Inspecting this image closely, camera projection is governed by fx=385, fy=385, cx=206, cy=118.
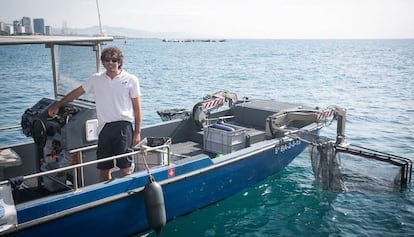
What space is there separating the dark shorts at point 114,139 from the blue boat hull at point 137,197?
1.36 ft

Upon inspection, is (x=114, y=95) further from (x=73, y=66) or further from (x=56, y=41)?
(x=73, y=66)

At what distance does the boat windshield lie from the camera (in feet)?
20.8

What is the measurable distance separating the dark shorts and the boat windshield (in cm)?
120

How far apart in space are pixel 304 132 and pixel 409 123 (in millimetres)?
9632

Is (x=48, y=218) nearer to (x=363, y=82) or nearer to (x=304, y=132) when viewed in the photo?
(x=304, y=132)

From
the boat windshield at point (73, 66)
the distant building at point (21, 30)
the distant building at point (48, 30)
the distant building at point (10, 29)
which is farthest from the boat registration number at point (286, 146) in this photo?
the distant building at point (10, 29)

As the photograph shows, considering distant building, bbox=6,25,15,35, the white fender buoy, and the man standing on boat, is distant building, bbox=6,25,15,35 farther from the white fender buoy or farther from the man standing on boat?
the white fender buoy

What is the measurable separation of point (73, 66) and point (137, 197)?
2.55 meters

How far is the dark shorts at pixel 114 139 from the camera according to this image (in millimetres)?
5281

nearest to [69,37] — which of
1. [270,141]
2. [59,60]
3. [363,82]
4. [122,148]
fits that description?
[59,60]

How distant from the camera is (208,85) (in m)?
29.7

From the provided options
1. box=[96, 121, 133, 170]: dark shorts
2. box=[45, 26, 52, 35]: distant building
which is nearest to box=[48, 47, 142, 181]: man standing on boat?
box=[96, 121, 133, 170]: dark shorts

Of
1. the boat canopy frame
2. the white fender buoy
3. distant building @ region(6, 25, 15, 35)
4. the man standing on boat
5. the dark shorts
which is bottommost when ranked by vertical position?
the white fender buoy

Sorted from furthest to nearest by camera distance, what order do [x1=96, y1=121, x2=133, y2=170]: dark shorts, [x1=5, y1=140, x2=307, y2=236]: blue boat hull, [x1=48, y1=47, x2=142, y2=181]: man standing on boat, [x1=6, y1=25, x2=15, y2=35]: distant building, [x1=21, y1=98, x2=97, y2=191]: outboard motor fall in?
[x1=21, y1=98, x2=97, y2=191]: outboard motor → [x1=6, y1=25, x2=15, y2=35]: distant building → [x1=96, y1=121, x2=133, y2=170]: dark shorts → [x1=48, y1=47, x2=142, y2=181]: man standing on boat → [x1=5, y1=140, x2=307, y2=236]: blue boat hull
